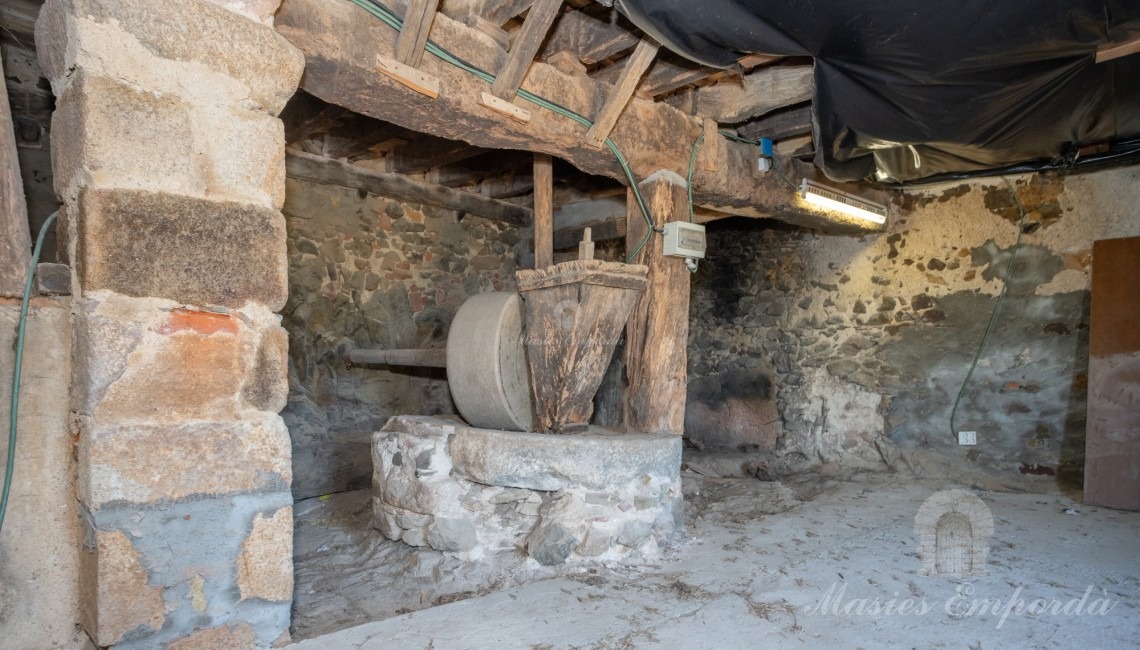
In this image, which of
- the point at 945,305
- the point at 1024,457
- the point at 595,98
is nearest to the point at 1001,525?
the point at 1024,457

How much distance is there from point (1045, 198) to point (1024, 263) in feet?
1.40

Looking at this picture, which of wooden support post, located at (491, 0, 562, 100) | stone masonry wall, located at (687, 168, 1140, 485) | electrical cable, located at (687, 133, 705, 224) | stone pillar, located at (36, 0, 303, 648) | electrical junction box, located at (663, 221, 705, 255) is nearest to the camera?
stone pillar, located at (36, 0, 303, 648)

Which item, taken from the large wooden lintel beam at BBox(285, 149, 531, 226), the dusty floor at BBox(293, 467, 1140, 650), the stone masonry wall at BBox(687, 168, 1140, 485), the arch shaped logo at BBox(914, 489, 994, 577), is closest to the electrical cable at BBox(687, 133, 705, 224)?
the dusty floor at BBox(293, 467, 1140, 650)

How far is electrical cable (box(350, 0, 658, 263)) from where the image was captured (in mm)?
2180

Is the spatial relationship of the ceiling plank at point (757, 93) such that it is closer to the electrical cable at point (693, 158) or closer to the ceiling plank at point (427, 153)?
the electrical cable at point (693, 158)

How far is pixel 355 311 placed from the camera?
458 centimetres

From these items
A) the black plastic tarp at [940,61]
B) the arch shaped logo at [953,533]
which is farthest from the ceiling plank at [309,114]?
the arch shaped logo at [953,533]

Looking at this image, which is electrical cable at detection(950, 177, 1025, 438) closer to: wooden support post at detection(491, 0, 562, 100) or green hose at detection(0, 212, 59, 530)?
wooden support post at detection(491, 0, 562, 100)

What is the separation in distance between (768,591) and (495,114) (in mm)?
2182

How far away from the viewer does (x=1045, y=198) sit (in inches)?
157

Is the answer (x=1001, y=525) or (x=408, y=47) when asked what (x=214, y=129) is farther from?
(x=1001, y=525)

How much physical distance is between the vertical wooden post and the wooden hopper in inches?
68.4

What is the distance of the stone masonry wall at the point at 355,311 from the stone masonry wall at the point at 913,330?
2.43 metres

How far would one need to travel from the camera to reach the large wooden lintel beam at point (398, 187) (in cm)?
433
